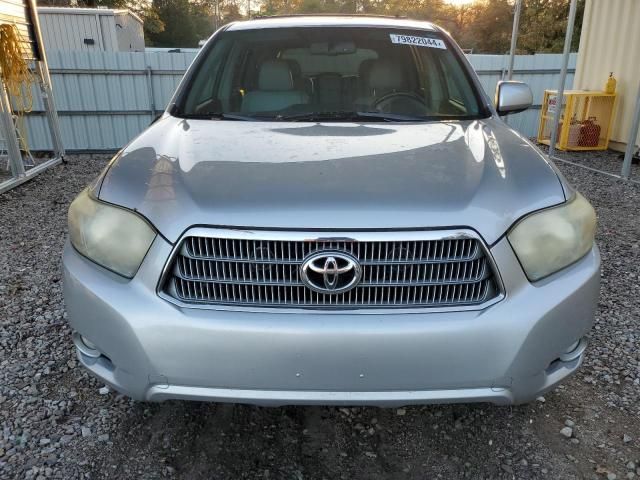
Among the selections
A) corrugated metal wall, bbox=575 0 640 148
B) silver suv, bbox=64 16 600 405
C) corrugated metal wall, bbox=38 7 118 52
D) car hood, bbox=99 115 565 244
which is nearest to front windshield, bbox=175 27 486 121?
car hood, bbox=99 115 565 244

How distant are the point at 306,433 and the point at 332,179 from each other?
104 cm

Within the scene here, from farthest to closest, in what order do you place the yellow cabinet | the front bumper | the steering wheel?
the yellow cabinet
the steering wheel
the front bumper

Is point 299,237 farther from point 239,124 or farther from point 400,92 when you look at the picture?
point 400,92

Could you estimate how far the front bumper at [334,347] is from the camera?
1.49 metres

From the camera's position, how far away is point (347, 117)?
253 centimetres

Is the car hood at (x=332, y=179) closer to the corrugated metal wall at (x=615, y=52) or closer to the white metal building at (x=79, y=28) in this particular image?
the corrugated metal wall at (x=615, y=52)

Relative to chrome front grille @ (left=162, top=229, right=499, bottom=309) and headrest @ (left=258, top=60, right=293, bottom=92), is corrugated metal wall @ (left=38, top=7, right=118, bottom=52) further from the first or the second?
chrome front grille @ (left=162, top=229, right=499, bottom=309)

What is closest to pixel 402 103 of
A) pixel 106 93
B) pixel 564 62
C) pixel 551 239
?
pixel 551 239

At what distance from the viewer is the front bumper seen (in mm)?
1491

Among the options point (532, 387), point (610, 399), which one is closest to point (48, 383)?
point (532, 387)

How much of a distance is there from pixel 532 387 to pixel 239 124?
5.39 feet

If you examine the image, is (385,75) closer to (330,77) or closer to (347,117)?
(330,77)

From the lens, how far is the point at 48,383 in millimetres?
2400

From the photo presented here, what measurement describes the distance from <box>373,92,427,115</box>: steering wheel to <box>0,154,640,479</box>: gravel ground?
4.83ft
